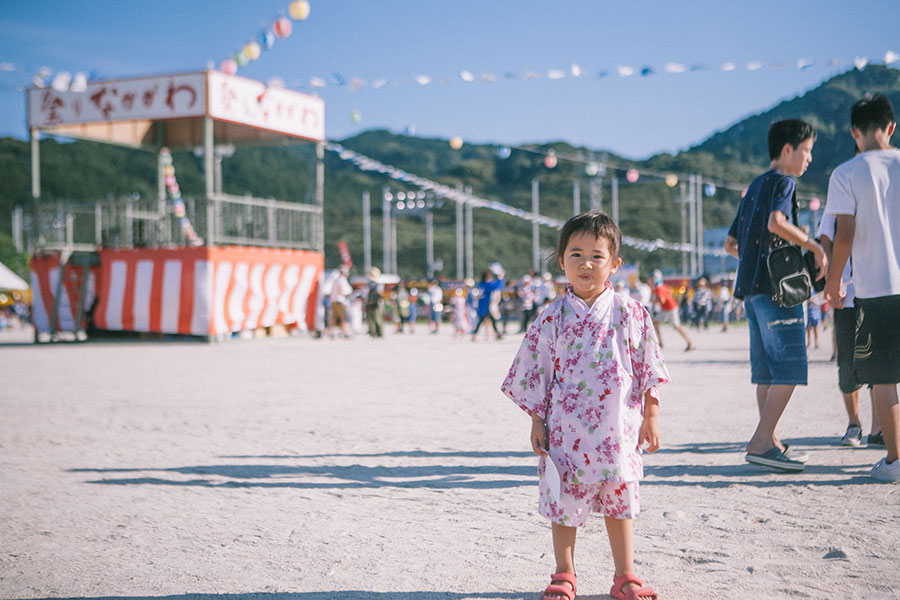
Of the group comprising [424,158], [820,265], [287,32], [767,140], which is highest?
[424,158]

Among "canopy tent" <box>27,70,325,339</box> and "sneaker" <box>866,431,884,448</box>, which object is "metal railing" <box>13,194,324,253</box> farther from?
"sneaker" <box>866,431,884,448</box>

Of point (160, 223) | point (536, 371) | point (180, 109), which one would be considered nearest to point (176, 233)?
point (160, 223)

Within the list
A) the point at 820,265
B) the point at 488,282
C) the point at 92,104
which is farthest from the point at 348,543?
the point at 92,104

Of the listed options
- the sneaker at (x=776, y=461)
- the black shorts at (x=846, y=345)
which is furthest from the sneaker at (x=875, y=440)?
the sneaker at (x=776, y=461)

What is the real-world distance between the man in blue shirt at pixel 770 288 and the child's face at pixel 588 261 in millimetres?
2126

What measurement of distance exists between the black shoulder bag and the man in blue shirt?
2.9 inches

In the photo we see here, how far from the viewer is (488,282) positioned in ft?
61.0

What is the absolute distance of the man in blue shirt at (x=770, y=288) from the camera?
4.34m

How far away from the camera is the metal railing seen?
18812 millimetres

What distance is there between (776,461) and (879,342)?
81 centimetres

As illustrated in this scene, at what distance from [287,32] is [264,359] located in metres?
5.53

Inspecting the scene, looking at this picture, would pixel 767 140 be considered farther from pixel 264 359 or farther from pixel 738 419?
pixel 264 359

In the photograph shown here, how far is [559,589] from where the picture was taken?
250 centimetres

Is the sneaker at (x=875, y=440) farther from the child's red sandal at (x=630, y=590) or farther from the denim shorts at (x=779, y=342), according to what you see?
the child's red sandal at (x=630, y=590)
